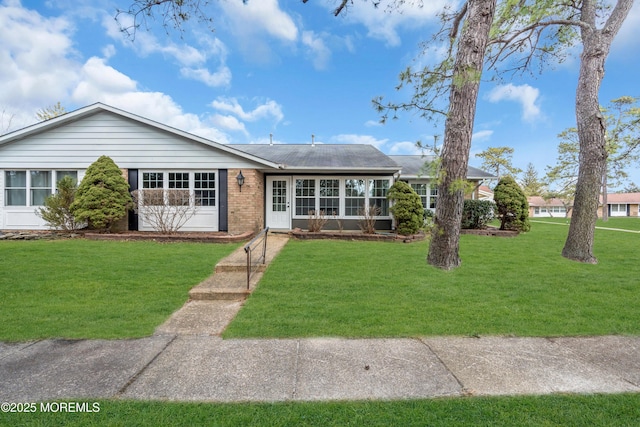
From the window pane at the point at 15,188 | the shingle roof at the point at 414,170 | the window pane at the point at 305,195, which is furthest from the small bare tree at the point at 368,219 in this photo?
the window pane at the point at 15,188

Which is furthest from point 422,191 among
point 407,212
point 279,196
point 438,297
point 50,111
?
point 50,111

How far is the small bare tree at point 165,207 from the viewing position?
408 inches

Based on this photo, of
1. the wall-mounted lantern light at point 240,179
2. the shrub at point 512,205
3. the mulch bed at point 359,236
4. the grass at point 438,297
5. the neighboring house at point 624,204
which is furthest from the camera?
the neighboring house at point 624,204

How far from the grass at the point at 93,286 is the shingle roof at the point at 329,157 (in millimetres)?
5184

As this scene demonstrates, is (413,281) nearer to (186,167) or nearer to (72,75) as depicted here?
(186,167)

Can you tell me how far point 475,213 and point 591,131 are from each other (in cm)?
556

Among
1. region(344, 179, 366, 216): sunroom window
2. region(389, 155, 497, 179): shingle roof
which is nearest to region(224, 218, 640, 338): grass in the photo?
region(344, 179, 366, 216): sunroom window

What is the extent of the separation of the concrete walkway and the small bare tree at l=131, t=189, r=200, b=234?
767 cm

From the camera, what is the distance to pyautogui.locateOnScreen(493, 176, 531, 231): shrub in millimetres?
12008

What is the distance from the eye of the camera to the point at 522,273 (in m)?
6.19

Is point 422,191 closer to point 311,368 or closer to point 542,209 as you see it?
point 311,368

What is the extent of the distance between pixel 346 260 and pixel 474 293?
3038mm

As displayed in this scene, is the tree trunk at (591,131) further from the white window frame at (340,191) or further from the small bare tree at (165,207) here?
the small bare tree at (165,207)

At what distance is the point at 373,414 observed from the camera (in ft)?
6.91
